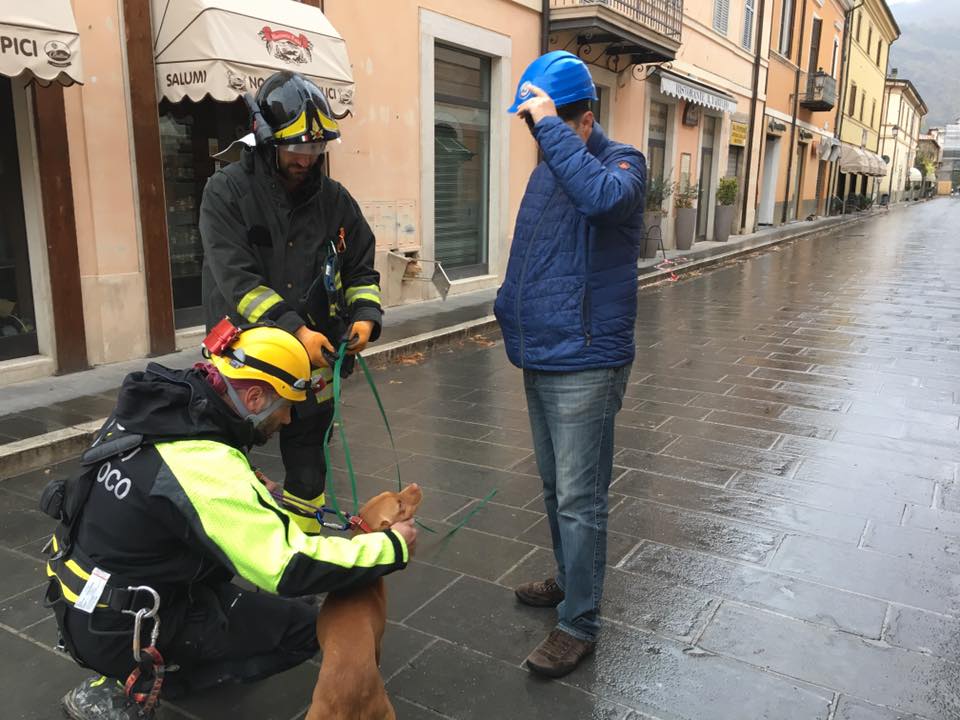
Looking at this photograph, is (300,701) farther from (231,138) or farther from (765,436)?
(231,138)

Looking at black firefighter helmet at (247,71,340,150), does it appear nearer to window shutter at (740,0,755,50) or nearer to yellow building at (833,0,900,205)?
window shutter at (740,0,755,50)

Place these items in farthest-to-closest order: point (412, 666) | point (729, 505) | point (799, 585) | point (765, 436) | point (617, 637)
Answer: point (765, 436), point (729, 505), point (799, 585), point (617, 637), point (412, 666)

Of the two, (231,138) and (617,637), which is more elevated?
(231,138)

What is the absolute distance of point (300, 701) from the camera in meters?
2.64

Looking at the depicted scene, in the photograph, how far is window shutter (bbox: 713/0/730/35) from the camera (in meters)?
19.9

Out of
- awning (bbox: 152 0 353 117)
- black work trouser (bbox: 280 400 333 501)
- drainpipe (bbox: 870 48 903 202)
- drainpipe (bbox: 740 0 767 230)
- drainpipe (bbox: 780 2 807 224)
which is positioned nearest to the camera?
black work trouser (bbox: 280 400 333 501)

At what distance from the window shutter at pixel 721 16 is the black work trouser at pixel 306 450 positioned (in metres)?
19.8

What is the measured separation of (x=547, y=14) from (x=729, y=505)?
10438 mm

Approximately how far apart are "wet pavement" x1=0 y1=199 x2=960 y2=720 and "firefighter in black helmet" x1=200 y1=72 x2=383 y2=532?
0.83 m

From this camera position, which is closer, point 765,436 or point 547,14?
point 765,436

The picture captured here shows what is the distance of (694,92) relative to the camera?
58.1 ft

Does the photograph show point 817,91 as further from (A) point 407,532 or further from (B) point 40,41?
(A) point 407,532

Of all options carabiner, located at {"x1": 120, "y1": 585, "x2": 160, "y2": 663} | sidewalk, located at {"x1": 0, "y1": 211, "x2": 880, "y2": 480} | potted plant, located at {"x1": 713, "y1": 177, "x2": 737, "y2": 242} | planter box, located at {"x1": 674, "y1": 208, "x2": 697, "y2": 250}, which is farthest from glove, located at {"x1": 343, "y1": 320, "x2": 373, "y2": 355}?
potted plant, located at {"x1": 713, "y1": 177, "x2": 737, "y2": 242}

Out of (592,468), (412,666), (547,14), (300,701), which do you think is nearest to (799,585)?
(592,468)
